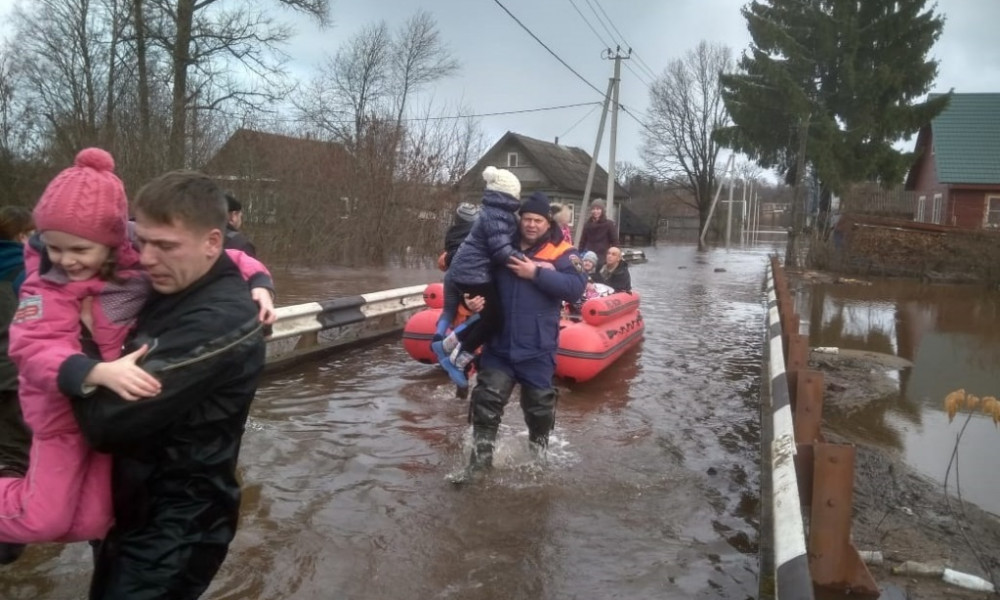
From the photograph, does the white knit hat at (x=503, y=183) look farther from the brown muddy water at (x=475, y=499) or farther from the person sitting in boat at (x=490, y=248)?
the brown muddy water at (x=475, y=499)

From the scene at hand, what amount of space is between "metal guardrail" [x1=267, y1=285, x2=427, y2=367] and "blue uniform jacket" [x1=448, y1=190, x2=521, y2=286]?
3.05m

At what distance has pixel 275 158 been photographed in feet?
74.3

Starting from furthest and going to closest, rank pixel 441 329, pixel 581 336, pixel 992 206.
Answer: pixel 992 206
pixel 581 336
pixel 441 329

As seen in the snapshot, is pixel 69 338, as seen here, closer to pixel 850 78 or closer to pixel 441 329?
pixel 441 329

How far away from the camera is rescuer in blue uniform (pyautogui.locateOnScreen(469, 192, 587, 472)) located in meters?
5.31

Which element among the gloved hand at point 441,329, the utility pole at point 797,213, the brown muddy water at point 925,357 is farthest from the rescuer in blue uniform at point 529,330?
the utility pole at point 797,213

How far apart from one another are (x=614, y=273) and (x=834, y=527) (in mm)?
7597

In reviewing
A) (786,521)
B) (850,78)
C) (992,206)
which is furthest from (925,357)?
(992,206)

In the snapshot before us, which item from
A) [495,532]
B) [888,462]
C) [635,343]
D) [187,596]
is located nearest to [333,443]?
[495,532]

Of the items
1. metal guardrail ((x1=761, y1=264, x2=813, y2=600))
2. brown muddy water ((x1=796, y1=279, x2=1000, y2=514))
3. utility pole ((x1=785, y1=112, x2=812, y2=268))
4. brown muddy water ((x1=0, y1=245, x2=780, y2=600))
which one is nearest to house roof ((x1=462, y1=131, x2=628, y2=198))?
utility pole ((x1=785, y1=112, x2=812, y2=268))

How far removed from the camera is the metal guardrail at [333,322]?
28.5ft

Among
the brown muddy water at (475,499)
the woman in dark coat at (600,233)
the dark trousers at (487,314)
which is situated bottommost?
the brown muddy water at (475,499)

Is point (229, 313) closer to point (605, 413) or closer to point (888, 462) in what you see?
point (605, 413)

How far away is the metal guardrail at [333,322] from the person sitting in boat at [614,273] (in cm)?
252
